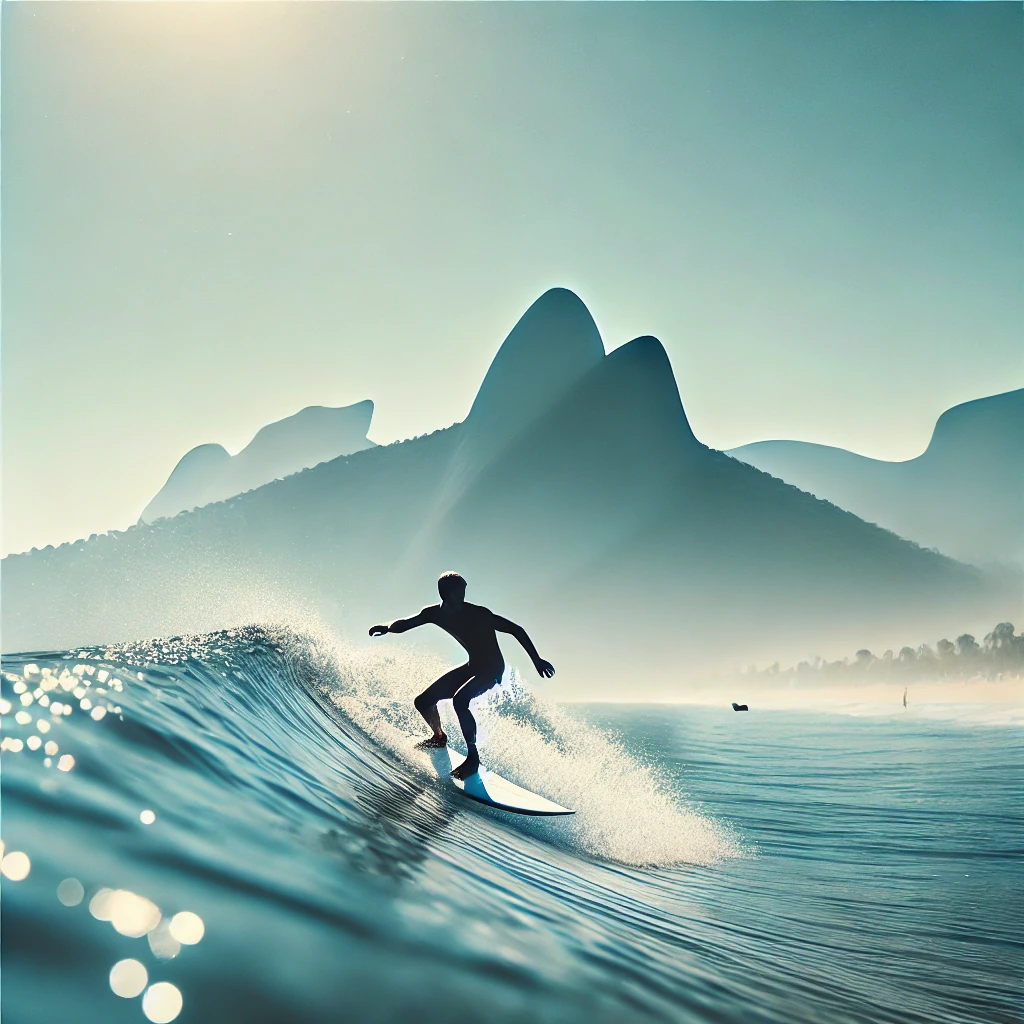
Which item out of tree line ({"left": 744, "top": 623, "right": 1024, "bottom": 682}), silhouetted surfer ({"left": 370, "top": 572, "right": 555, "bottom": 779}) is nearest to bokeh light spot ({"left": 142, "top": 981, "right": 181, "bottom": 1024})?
silhouetted surfer ({"left": 370, "top": 572, "right": 555, "bottom": 779})

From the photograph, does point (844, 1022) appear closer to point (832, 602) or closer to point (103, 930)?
point (103, 930)

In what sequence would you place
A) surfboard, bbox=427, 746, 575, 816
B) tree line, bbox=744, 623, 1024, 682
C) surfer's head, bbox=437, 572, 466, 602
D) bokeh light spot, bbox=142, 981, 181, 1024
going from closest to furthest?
1. bokeh light spot, bbox=142, 981, 181, 1024
2. surfboard, bbox=427, 746, 575, 816
3. surfer's head, bbox=437, 572, 466, 602
4. tree line, bbox=744, 623, 1024, 682

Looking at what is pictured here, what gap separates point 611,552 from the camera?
9375 centimetres

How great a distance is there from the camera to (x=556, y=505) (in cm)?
9488

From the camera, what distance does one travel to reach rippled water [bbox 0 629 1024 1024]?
194 cm

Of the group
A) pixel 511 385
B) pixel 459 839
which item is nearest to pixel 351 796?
pixel 459 839

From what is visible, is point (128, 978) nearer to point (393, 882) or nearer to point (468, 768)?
point (393, 882)

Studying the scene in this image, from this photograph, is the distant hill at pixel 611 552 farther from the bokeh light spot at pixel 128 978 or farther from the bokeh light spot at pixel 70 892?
the bokeh light spot at pixel 128 978

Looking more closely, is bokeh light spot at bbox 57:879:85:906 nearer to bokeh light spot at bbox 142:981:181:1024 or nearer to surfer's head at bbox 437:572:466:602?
bokeh light spot at bbox 142:981:181:1024

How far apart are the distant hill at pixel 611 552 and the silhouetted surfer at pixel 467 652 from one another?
83.6 m

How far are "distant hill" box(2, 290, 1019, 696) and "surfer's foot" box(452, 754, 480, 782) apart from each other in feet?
275

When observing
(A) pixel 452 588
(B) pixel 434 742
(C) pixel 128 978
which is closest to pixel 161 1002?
(C) pixel 128 978

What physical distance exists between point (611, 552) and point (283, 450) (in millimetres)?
121097

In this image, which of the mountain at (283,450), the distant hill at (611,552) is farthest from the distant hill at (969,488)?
the mountain at (283,450)
